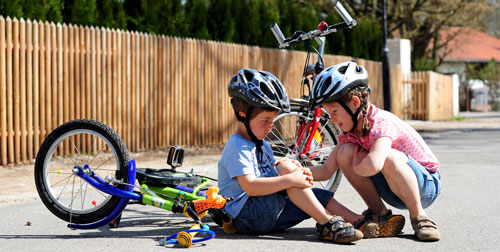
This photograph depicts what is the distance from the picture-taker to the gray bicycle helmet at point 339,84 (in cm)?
447

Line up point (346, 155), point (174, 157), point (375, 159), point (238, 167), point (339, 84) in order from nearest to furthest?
point (375, 159), point (238, 167), point (339, 84), point (346, 155), point (174, 157)

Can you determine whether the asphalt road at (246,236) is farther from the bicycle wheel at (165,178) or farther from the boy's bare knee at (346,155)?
the boy's bare knee at (346,155)

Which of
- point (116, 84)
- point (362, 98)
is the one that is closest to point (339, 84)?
point (362, 98)

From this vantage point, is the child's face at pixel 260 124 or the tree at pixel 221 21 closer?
the child's face at pixel 260 124

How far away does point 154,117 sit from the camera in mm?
11695

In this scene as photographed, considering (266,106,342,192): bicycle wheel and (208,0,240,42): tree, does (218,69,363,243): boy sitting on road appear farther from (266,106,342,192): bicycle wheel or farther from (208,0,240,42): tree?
(208,0,240,42): tree

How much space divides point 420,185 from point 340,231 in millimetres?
662

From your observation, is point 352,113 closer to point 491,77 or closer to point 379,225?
point 379,225

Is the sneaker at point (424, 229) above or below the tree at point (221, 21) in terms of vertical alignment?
below

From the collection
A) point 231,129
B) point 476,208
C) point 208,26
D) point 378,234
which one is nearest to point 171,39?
point 231,129

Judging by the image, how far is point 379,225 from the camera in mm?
4547

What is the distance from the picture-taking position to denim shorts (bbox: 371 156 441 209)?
178 inches

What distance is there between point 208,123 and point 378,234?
8.61 m

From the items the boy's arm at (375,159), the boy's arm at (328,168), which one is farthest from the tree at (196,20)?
the boy's arm at (375,159)
